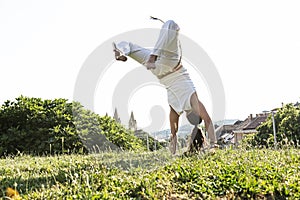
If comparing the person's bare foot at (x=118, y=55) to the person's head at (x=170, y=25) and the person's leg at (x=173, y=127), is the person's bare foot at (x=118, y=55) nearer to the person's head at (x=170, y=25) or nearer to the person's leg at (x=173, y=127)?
the person's head at (x=170, y=25)

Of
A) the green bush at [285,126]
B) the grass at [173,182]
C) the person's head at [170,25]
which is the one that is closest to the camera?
the grass at [173,182]

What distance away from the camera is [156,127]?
6043 millimetres

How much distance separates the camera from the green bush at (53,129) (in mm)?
9438

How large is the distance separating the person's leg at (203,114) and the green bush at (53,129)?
445 cm

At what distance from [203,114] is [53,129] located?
19.0 ft

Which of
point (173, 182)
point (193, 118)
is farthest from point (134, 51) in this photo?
point (173, 182)

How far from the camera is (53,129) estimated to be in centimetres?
975

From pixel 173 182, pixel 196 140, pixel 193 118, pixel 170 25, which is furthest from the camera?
pixel 196 140

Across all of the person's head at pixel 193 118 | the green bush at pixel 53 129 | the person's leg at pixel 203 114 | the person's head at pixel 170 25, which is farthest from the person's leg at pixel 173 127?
the green bush at pixel 53 129

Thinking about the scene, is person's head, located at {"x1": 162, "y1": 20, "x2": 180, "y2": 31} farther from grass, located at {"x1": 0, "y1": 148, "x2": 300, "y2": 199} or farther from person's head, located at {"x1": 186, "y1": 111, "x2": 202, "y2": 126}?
grass, located at {"x1": 0, "y1": 148, "x2": 300, "y2": 199}

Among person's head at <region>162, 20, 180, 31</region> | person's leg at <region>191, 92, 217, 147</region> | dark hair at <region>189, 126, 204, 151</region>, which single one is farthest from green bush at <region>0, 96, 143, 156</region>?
person's head at <region>162, 20, 180, 31</region>

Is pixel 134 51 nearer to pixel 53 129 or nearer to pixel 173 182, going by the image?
pixel 173 182

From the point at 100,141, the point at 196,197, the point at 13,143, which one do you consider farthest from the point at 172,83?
the point at 13,143

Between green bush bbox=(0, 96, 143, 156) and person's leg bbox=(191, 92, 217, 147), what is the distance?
4450 millimetres
